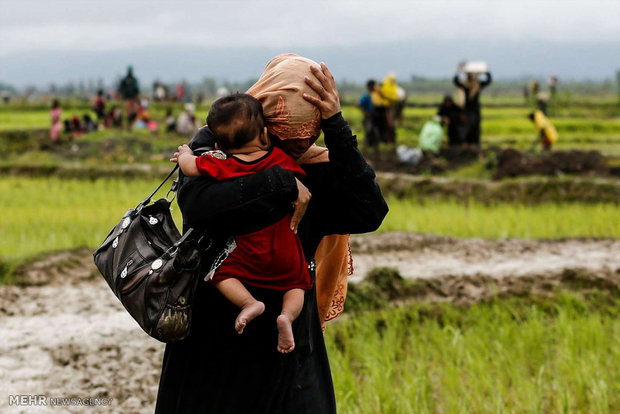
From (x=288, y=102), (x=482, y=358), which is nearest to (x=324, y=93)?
(x=288, y=102)

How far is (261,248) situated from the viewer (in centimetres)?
202

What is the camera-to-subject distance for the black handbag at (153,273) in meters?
1.97

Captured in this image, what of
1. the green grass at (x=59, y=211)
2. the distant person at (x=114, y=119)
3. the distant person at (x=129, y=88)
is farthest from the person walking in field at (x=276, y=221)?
the distant person at (x=114, y=119)

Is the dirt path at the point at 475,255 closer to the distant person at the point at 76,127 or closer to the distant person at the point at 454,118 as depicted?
the distant person at the point at 454,118

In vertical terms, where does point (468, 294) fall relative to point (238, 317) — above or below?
below

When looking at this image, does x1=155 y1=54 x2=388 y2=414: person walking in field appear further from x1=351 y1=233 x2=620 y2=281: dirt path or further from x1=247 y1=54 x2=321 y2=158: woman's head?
x1=351 y1=233 x2=620 y2=281: dirt path

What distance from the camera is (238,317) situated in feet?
6.58

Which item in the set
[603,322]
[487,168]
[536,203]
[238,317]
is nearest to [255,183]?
[238,317]

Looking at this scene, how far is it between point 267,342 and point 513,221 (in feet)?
21.6

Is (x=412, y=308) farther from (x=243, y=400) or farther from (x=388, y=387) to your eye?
(x=243, y=400)

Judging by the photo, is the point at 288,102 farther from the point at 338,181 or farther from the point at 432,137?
the point at 432,137

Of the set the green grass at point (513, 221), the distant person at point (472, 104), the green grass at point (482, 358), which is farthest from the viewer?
the distant person at point (472, 104)

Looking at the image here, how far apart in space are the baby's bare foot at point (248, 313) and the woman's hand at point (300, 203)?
21 centimetres

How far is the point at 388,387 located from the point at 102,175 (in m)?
9.17
